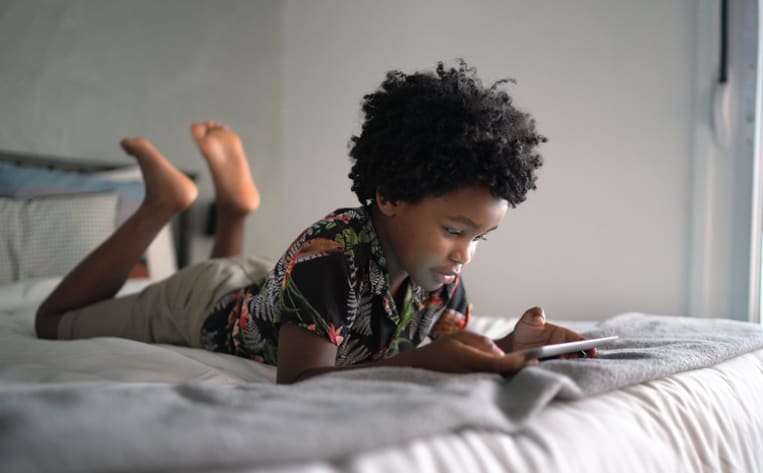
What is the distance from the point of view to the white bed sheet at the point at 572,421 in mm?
559

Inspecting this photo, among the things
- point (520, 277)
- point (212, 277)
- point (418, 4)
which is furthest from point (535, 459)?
point (418, 4)

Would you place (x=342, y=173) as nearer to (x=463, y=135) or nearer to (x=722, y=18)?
(x=722, y=18)

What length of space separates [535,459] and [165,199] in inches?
51.1

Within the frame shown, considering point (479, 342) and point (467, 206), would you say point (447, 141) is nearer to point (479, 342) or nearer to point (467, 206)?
point (467, 206)

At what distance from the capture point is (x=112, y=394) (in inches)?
22.9

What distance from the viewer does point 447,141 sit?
38.8 inches

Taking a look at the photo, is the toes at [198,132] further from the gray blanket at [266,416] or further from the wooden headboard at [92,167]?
the gray blanket at [266,416]

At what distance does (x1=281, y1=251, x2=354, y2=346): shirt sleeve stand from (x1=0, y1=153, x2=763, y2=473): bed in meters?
0.17

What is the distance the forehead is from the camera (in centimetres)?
99

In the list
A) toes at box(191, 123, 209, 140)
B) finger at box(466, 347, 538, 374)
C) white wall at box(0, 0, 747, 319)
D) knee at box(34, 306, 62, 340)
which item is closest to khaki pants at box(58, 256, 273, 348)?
knee at box(34, 306, 62, 340)

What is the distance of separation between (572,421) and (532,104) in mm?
2258

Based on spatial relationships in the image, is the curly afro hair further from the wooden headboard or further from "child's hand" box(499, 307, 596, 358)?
the wooden headboard

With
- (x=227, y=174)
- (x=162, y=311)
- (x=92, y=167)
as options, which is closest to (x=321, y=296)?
(x=162, y=311)

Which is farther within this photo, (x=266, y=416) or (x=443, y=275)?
(x=443, y=275)
